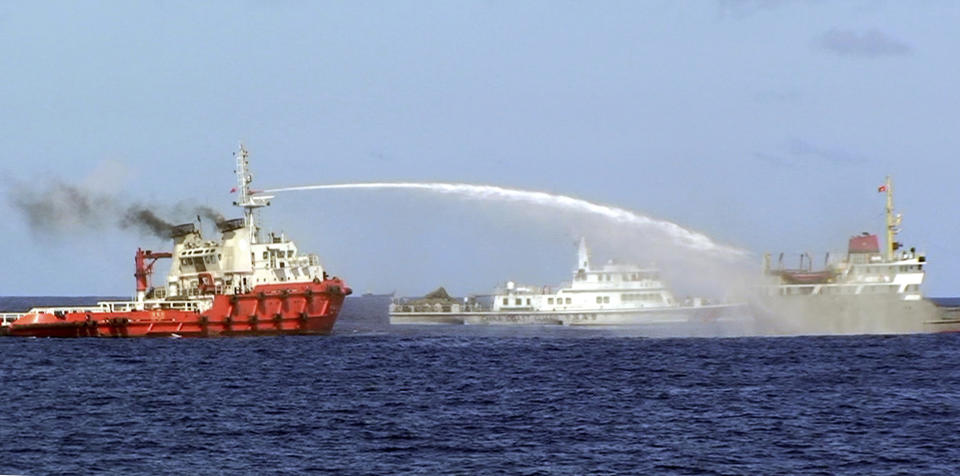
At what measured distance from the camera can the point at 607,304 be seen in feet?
410

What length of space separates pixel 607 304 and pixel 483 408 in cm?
6887

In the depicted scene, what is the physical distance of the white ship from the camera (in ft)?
407

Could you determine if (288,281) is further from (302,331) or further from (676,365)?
(676,365)

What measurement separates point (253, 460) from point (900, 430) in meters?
22.8

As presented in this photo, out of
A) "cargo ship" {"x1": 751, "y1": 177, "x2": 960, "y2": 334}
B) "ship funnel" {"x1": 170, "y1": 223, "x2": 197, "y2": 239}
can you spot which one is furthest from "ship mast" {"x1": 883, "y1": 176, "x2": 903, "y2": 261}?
"ship funnel" {"x1": 170, "y1": 223, "x2": 197, "y2": 239}

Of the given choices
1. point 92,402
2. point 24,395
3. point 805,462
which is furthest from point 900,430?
point 24,395

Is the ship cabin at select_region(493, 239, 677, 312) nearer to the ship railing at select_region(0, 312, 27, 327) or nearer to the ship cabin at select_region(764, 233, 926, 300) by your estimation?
the ship cabin at select_region(764, 233, 926, 300)

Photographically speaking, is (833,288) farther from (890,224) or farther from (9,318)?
(9,318)

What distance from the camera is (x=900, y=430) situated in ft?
165

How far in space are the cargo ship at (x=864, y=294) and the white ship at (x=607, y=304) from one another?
726 inches

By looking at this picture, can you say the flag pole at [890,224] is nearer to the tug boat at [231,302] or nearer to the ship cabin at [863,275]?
the ship cabin at [863,275]

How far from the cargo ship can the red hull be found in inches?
1267

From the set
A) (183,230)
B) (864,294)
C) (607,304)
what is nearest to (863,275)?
(864,294)

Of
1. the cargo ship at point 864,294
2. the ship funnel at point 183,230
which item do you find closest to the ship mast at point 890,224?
the cargo ship at point 864,294
